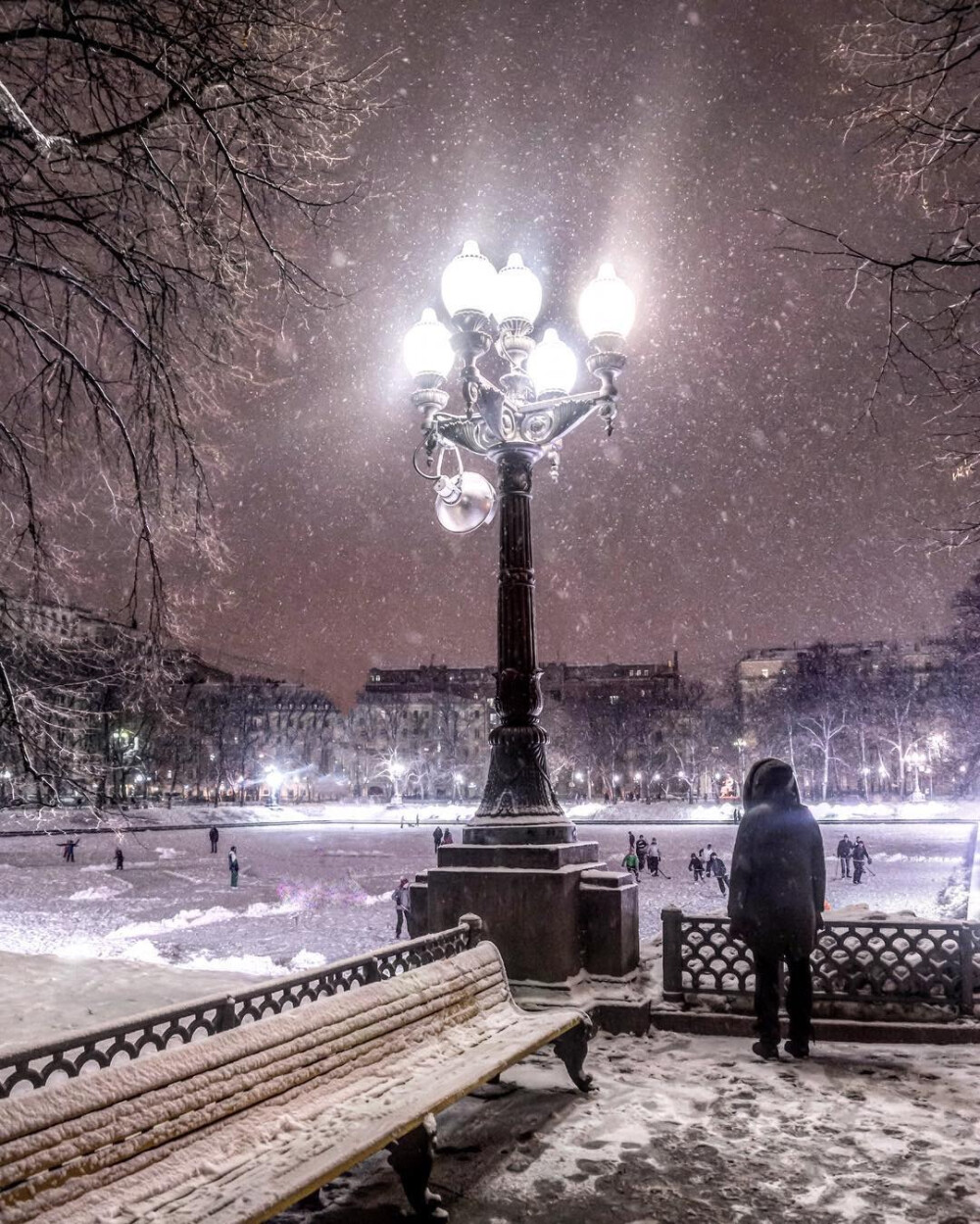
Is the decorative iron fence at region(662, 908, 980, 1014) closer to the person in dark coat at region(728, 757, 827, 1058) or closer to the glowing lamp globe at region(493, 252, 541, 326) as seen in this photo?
the person in dark coat at region(728, 757, 827, 1058)

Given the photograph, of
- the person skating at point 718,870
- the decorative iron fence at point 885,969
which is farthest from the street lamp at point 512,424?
the person skating at point 718,870

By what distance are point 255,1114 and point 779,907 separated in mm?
3997

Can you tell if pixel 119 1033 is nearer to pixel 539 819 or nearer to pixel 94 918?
pixel 539 819

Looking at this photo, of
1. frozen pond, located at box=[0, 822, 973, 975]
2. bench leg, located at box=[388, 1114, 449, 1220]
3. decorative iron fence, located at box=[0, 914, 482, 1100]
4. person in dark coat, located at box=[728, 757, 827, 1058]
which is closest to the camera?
decorative iron fence, located at box=[0, 914, 482, 1100]

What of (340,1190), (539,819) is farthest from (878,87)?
(340,1190)

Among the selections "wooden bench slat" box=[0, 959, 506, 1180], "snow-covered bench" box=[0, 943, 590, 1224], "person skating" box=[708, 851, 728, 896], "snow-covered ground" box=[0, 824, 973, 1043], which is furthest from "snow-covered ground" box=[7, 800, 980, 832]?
"snow-covered bench" box=[0, 943, 590, 1224]

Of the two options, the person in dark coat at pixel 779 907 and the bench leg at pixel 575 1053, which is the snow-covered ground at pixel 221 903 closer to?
the bench leg at pixel 575 1053

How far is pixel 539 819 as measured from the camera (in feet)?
24.3

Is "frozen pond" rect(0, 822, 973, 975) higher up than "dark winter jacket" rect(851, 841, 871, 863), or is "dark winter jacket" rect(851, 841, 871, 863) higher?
"dark winter jacket" rect(851, 841, 871, 863)

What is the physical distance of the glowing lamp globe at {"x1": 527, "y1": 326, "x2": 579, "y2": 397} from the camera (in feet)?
27.1

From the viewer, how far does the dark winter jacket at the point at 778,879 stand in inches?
250

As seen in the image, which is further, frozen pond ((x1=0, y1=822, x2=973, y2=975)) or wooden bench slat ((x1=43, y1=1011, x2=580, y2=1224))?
frozen pond ((x1=0, y1=822, x2=973, y2=975))

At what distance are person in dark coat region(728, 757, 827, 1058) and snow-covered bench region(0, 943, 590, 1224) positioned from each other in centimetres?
212

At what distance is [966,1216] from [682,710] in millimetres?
89057
